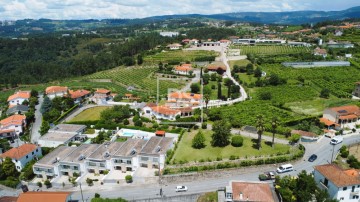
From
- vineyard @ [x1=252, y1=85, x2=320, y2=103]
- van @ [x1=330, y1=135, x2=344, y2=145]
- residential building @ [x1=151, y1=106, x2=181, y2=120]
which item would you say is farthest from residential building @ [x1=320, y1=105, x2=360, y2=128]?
residential building @ [x1=151, y1=106, x2=181, y2=120]

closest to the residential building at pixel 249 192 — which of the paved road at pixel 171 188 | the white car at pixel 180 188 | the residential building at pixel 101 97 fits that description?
the paved road at pixel 171 188

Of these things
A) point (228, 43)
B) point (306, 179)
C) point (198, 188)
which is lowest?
point (198, 188)

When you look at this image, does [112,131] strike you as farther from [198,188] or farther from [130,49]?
[130,49]

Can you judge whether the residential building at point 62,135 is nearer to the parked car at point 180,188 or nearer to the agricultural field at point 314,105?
the parked car at point 180,188

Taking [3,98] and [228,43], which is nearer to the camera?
[3,98]

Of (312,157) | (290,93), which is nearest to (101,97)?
(290,93)

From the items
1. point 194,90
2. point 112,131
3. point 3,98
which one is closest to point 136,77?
point 194,90

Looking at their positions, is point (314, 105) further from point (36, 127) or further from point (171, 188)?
point (36, 127)
